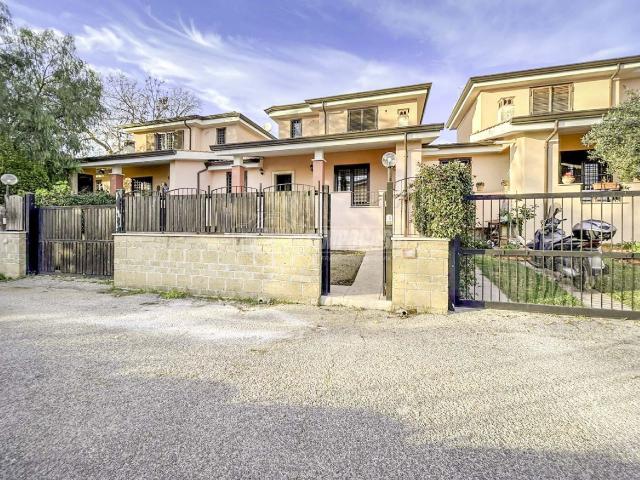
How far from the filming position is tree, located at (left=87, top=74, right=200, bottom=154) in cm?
2603

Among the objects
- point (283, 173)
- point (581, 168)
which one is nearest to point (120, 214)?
point (283, 173)

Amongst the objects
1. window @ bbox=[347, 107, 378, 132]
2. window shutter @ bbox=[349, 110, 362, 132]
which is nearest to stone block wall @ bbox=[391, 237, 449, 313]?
window @ bbox=[347, 107, 378, 132]

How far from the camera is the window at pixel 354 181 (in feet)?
44.8

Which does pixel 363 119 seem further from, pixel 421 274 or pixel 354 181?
pixel 421 274

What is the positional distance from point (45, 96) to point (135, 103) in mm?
8632

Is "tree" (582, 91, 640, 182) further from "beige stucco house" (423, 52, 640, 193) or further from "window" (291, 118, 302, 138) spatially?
"window" (291, 118, 302, 138)

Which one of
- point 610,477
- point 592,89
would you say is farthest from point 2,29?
point 592,89

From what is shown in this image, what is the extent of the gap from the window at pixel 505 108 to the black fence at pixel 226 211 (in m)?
13.4

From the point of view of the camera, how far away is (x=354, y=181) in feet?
45.8

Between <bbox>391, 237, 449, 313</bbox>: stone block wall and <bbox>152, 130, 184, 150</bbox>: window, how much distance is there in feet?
62.9

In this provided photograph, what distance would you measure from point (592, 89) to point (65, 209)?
68.5 ft

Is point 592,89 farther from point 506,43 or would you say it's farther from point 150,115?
point 150,115

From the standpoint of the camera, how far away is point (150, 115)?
89.5ft

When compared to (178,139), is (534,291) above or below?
below
